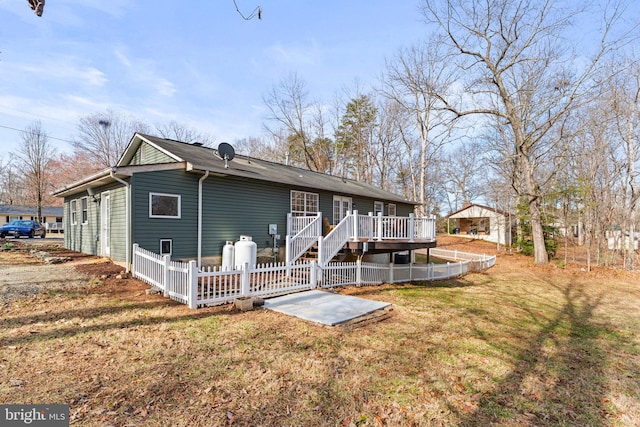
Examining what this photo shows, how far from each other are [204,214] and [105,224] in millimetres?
3758

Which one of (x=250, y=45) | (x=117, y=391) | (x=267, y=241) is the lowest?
(x=117, y=391)

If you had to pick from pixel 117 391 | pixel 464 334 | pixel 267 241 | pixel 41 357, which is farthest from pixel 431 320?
pixel 267 241

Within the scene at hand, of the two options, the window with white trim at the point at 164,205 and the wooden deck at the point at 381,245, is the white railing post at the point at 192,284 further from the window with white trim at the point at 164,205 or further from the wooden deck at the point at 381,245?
the wooden deck at the point at 381,245

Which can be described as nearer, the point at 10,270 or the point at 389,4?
the point at 10,270

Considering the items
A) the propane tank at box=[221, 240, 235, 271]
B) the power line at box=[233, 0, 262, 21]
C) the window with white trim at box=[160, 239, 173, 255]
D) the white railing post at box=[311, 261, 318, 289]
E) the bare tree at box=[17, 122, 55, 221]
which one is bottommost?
the white railing post at box=[311, 261, 318, 289]

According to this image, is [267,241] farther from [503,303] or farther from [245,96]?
[245,96]

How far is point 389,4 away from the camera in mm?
11719

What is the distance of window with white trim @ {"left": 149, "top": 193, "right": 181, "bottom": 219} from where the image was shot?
8.73 m

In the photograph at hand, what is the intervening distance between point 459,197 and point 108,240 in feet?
135

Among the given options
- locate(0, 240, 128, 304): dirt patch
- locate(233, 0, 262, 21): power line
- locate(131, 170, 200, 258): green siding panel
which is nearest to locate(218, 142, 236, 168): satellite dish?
locate(131, 170, 200, 258): green siding panel

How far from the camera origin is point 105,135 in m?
32.8

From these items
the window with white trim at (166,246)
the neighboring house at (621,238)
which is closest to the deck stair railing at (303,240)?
the window with white trim at (166,246)

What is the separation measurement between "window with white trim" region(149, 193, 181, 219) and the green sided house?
0.08 feet

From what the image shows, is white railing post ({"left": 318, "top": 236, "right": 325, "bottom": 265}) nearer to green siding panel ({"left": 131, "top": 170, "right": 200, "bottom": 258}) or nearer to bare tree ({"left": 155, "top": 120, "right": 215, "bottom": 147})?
green siding panel ({"left": 131, "top": 170, "right": 200, "bottom": 258})
